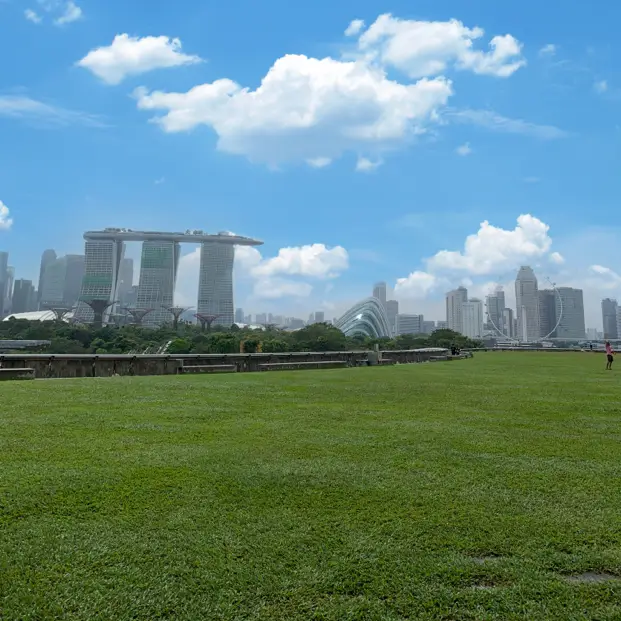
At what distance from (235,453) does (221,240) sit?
195004mm

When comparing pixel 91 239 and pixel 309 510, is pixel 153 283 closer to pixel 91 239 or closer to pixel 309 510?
pixel 91 239

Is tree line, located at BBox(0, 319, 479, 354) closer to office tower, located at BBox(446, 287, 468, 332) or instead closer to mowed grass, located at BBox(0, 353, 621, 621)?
mowed grass, located at BBox(0, 353, 621, 621)

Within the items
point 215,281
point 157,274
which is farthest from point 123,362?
point 215,281

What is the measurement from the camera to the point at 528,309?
156m

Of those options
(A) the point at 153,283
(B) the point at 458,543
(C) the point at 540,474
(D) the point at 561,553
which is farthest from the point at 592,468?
(A) the point at 153,283

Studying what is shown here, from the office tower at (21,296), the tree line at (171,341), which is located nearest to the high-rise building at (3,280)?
the office tower at (21,296)

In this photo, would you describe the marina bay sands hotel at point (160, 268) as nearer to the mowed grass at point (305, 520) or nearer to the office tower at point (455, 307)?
the office tower at point (455, 307)

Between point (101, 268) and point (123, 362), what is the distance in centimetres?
16993

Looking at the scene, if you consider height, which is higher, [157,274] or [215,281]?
[157,274]

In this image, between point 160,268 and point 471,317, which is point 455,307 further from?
point 160,268

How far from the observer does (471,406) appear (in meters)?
8.70

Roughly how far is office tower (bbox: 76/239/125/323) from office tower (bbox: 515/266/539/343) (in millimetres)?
134456

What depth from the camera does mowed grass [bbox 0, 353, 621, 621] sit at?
98.5 inches

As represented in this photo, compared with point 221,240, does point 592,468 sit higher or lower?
lower
